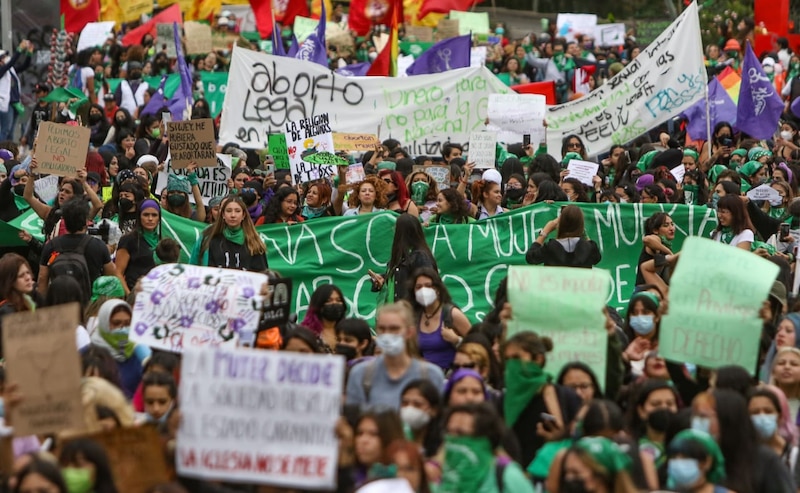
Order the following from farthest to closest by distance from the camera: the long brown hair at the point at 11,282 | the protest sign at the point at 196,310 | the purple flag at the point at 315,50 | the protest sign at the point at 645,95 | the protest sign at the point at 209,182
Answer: the purple flag at the point at 315,50 < the protest sign at the point at 645,95 < the protest sign at the point at 209,182 < the long brown hair at the point at 11,282 < the protest sign at the point at 196,310

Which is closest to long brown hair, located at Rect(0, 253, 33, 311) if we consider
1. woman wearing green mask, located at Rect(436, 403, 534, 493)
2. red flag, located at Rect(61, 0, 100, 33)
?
woman wearing green mask, located at Rect(436, 403, 534, 493)

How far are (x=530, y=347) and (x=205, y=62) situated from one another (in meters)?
16.1

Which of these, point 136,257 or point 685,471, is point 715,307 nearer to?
point 685,471

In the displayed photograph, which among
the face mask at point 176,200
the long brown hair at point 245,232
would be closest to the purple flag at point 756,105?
the face mask at point 176,200

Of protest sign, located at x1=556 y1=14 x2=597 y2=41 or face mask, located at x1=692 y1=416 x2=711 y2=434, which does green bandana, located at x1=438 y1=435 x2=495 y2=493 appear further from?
protest sign, located at x1=556 y1=14 x2=597 y2=41

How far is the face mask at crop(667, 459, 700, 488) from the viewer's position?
6.57 metres

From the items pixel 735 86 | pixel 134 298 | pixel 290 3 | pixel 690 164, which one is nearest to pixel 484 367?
pixel 134 298

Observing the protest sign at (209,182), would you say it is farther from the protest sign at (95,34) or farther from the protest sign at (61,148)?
the protest sign at (95,34)

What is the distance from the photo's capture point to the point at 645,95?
1678cm

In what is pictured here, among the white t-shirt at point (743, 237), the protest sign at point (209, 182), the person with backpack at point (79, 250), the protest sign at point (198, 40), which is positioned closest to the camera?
the person with backpack at point (79, 250)

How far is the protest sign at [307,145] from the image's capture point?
1402 centimetres

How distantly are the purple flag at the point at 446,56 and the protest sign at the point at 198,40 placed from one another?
6646 mm

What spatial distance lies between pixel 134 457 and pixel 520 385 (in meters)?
1.82

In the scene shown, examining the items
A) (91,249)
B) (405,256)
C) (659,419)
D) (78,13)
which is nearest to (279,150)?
(91,249)
